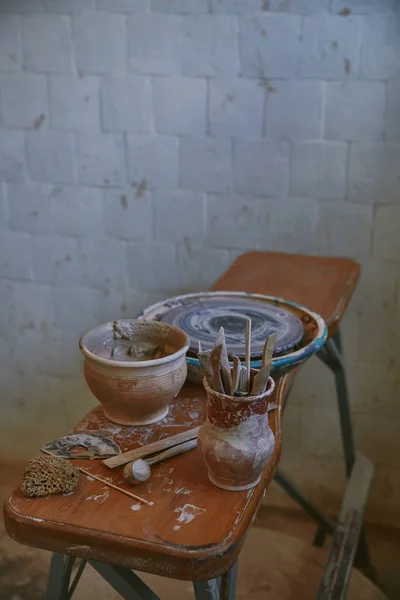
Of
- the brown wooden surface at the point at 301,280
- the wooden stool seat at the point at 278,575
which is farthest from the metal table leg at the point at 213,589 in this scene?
the wooden stool seat at the point at 278,575

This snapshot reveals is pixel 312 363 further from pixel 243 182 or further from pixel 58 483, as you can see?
pixel 58 483

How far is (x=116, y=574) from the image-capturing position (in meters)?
0.90

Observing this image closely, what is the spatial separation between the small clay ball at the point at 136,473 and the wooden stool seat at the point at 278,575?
114 cm

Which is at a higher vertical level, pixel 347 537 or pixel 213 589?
pixel 213 589

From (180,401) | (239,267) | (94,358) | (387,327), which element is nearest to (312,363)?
(387,327)

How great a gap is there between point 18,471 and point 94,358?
6.40ft

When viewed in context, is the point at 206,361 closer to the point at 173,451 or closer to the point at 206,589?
the point at 173,451

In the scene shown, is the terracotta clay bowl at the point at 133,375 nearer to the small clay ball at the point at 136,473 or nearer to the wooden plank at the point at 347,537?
the small clay ball at the point at 136,473

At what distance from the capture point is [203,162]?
2195mm

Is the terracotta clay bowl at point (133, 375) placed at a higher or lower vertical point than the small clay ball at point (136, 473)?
higher

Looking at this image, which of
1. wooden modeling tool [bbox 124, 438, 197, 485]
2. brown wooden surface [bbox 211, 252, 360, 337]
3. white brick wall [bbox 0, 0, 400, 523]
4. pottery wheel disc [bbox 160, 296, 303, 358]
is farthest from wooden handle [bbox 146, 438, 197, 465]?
white brick wall [bbox 0, 0, 400, 523]

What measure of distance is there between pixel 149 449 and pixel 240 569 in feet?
4.24

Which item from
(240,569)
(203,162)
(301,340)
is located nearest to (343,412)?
(240,569)

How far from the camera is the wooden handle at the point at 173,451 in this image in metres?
0.99
